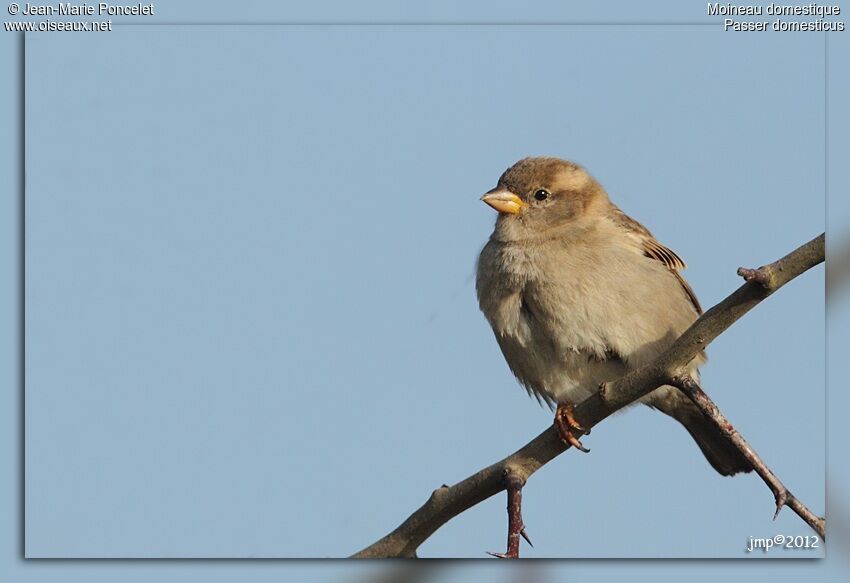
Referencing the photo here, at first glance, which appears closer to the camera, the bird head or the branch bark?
the branch bark

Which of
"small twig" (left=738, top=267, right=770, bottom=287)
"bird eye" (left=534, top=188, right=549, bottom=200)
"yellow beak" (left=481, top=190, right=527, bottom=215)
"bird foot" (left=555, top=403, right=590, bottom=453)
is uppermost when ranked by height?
"bird eye" (left=534, top=188, right=549, bottom=200)

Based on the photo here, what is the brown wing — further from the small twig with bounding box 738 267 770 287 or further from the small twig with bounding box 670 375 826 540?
the small twig with bounding box 738 267 770 287

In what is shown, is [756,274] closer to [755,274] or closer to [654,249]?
[755,274]

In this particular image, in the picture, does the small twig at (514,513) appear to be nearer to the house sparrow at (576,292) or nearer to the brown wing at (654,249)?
the house sparrow at (576,292)

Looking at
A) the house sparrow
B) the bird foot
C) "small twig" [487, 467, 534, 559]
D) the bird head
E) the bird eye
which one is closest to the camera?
"small twig" [487, 467, 534, 559]

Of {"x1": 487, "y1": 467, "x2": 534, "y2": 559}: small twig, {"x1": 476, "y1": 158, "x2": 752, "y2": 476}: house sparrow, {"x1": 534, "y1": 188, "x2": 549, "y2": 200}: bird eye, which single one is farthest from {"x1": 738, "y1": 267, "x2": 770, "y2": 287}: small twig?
{"x1": 534, "y1": 188, "x2": 549, "y2": 200}: bird eye

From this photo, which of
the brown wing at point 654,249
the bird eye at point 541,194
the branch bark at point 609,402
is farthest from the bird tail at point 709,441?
the branch bark at point 609,402
